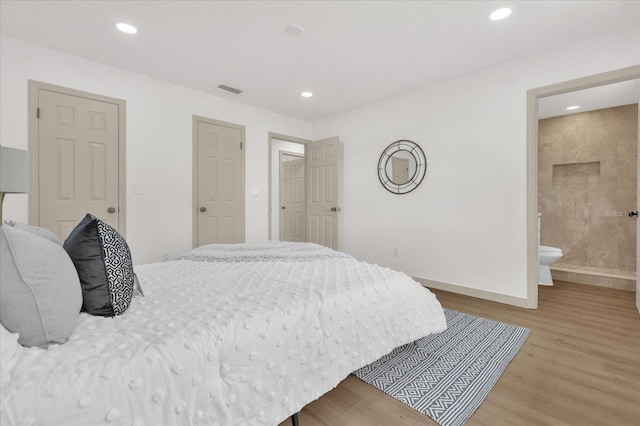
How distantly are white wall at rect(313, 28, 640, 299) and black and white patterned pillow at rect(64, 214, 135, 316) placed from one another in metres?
Answer: 3.31

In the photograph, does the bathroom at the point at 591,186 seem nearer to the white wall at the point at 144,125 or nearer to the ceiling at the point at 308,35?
the ceiling at the point at 308,35

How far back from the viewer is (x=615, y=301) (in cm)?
316

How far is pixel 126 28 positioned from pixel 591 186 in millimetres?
5930

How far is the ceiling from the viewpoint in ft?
7.39

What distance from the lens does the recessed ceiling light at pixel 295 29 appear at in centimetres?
247

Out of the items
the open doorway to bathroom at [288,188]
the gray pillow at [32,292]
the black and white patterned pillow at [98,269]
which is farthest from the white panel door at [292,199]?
the gray pillow at [32,292]

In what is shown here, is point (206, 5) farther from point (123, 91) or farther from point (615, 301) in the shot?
point (615, 301)

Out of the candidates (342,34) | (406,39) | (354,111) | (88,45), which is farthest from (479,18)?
(88,45)

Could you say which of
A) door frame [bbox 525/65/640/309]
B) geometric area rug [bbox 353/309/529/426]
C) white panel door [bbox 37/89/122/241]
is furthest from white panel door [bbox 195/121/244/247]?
door frame [bbox 525/65/640/309]

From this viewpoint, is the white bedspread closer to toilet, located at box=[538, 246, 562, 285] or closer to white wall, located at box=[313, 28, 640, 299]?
white wall, located at box=[313, 28, 640, 299]

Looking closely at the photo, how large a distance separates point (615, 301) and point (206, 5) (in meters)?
4.76

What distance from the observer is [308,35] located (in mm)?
2609

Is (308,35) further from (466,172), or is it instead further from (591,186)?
(591,186)

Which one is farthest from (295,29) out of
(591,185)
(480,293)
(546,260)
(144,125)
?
(591,185)
